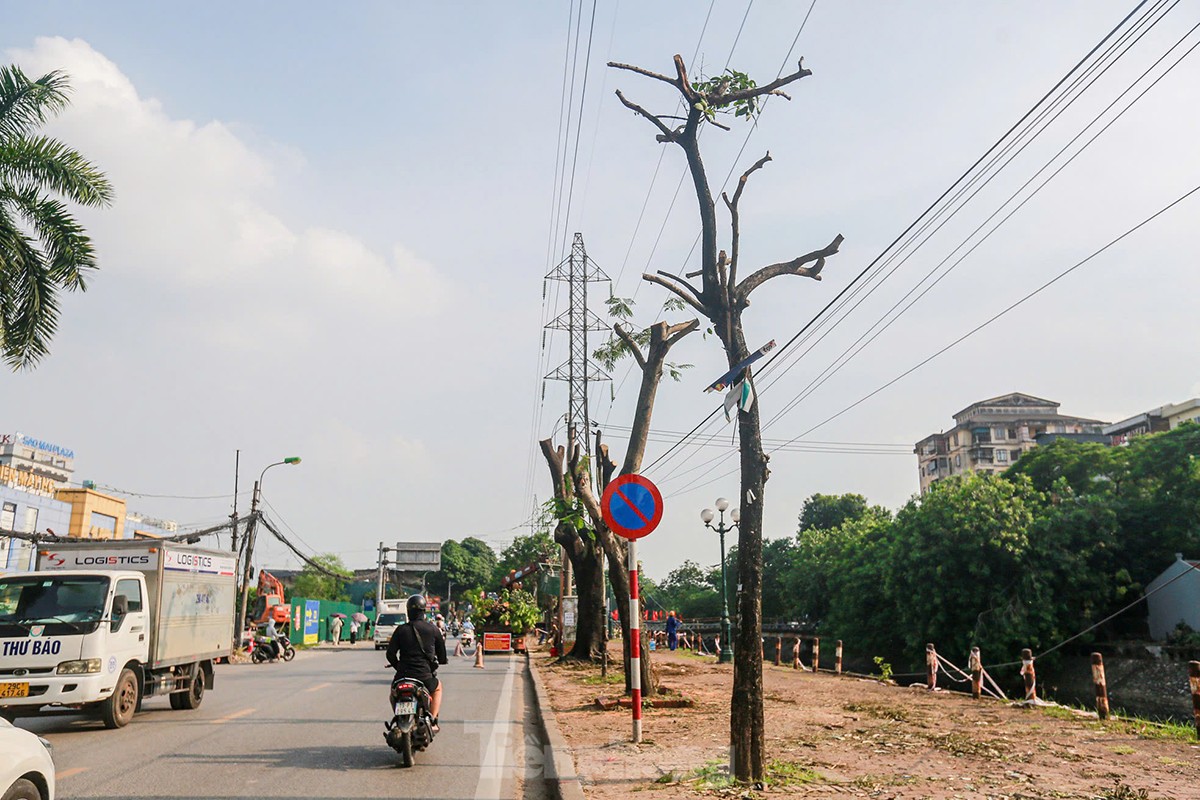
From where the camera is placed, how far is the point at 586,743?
10.0 m

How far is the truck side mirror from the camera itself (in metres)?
11.2

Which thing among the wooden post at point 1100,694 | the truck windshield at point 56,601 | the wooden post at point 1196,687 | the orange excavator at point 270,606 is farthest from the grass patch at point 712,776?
the orange excavator at point 270,606

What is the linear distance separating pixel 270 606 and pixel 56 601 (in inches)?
1167

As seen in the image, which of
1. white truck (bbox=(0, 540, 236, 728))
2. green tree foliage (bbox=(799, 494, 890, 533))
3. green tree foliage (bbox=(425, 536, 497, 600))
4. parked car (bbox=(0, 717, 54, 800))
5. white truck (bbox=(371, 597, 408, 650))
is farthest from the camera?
green tree foliage (bbox=(425, 536, 497, 600))

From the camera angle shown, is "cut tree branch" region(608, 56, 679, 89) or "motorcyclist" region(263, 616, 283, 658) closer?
"cut tree branch" region(608, 56, 679, 89)

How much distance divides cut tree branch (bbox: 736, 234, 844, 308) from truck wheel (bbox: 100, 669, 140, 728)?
9.01 metres

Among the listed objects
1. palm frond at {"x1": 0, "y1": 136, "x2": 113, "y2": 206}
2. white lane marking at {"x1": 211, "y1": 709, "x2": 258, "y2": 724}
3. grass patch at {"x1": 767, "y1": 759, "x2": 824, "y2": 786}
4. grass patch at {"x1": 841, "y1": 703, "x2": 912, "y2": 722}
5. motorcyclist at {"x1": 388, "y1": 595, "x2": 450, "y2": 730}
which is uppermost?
palm frond at {"x1": 0, "y1": 136, "x2": 113, "y2": 206}

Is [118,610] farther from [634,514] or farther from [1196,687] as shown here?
[1196,687]

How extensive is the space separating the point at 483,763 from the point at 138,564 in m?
6.64

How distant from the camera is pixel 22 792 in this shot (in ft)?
15.2

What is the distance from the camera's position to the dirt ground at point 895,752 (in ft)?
24.5

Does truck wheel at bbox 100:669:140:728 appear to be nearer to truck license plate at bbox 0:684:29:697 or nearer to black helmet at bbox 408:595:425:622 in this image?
truck license plate at bbox 0:684:29:697

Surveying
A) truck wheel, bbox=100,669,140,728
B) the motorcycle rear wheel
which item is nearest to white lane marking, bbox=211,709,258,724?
truck wheel, bbox=100,669,140,728

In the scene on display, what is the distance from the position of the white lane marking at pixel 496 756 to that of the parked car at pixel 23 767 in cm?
346
